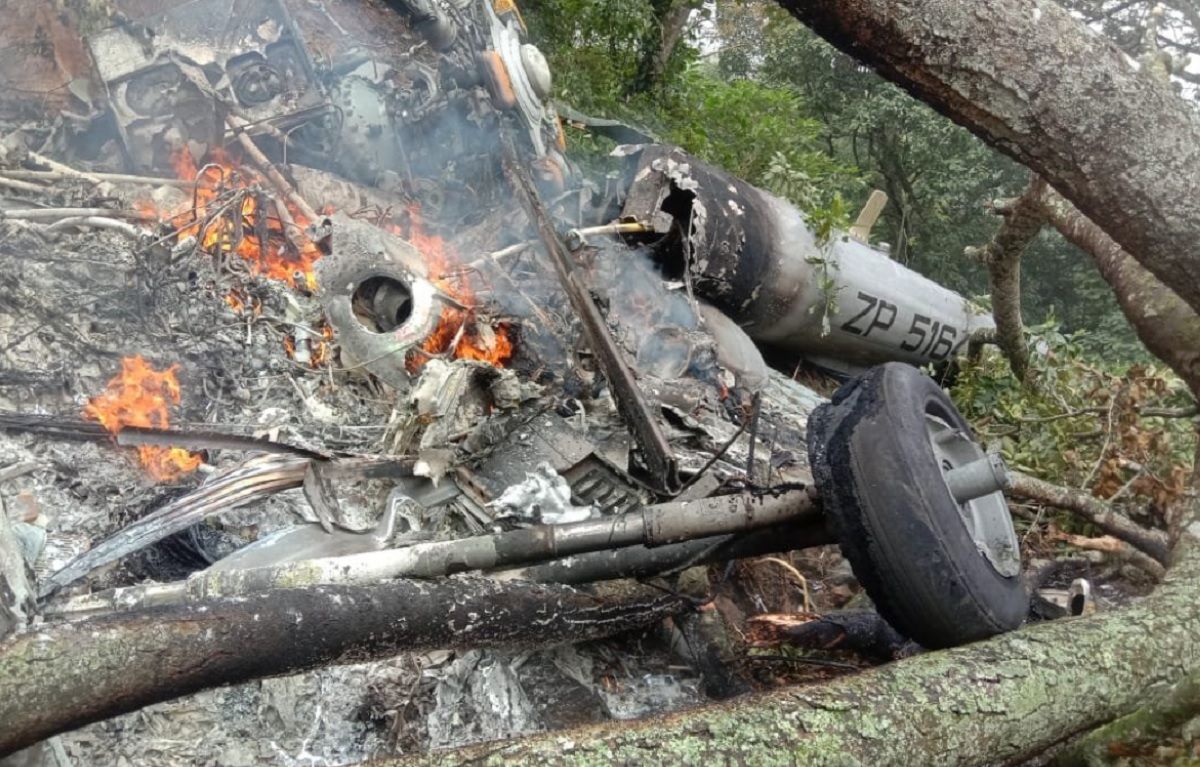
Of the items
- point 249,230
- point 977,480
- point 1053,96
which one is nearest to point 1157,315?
point 977,480

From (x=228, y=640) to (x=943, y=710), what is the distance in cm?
165

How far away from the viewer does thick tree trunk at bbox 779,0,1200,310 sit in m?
1.86

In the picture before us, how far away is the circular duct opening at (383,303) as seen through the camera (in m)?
4.91

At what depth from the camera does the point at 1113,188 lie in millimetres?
2211

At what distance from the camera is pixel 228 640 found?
191 centimetres

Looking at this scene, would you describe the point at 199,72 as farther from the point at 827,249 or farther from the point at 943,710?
the point at 943,710

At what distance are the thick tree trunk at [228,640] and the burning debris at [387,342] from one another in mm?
81

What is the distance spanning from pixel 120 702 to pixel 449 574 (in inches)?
47.2

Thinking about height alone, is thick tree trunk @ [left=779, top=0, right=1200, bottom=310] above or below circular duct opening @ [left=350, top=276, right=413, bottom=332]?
above

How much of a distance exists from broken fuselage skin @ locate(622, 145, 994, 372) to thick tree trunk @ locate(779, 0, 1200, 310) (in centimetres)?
347

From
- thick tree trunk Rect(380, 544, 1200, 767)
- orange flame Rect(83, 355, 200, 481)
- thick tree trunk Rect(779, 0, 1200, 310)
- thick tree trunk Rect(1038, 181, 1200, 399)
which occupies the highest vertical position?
thick tree trunk Rect(779, 0, 1200, 310)

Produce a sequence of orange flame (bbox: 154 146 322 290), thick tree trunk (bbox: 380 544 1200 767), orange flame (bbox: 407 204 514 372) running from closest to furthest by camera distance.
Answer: thick tree trunk (bbox: 380 544 1200 767), orange flame (bbox: 407 204 514 372), orange flame (bbox: 154 146 322 290)

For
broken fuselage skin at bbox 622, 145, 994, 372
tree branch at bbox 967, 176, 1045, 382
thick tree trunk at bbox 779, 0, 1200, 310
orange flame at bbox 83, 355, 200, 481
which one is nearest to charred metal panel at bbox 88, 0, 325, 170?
orange flame at bbox 83, 355, 200, 481

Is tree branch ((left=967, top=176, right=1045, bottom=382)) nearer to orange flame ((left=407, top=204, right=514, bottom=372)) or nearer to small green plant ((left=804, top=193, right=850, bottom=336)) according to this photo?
small green plant ((left=804, top=193, right=850, bottom=336))
